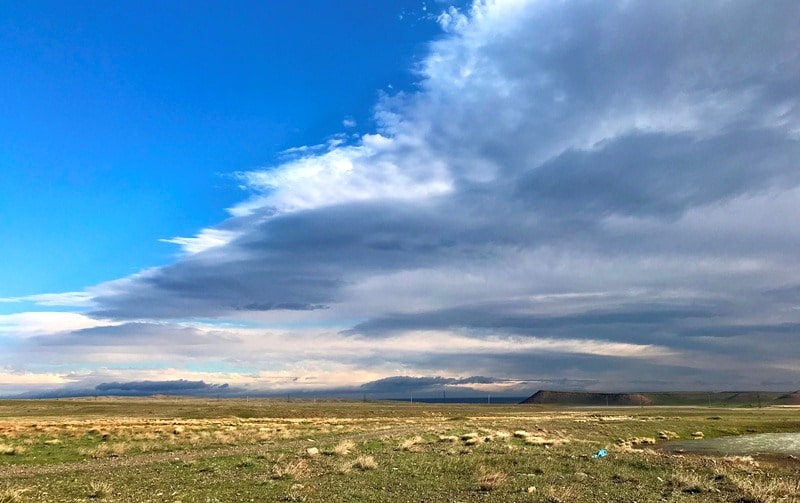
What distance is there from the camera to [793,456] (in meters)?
44.1

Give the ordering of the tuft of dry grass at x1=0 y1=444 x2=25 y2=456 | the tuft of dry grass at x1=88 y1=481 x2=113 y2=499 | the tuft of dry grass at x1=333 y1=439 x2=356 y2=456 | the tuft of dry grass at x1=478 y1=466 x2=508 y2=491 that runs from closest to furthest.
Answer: the tuft of dry grass at x1=88 y1=481 x2=113 y2=499, the tuft of dry grass at x1=478 y1=466 x2=508 y2=491, the tuft of dry grass at x1=333 y1=439 x2=356 y2=456, the tuft of dry grass at x1=0 y1=444 x2=25 y2=456

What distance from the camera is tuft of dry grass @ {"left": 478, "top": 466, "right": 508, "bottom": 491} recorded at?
785 inches

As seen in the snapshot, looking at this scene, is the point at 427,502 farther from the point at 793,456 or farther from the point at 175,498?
the point at 793,456

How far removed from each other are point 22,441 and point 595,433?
51412 mm

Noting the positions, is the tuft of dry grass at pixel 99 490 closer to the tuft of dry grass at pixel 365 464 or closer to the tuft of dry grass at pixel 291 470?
the tuft of dry grass at pixel 291 470

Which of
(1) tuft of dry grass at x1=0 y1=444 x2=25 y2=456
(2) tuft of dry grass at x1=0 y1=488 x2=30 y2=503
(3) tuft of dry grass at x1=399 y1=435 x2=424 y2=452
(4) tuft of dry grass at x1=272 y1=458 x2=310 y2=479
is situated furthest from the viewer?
(1) tuft of dry grass at x1=0 y1=444 x2=25 y2=456

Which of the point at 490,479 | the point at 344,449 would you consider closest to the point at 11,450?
the point at 344,449

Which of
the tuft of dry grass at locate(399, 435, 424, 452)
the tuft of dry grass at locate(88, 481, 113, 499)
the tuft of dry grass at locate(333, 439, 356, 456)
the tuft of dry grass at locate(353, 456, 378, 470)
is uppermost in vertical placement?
the tuft of dry grass at locate(88, 481, 113, 499)

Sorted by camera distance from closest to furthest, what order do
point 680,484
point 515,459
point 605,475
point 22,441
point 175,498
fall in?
point 175,498 → point 680,484 → point 605,475 → point 515,459 → point 22,441

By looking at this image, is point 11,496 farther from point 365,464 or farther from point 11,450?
point 11,450

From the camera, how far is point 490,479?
20.9 metres

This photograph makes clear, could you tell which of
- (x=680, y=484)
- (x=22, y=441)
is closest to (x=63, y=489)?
(x=680, y=484)

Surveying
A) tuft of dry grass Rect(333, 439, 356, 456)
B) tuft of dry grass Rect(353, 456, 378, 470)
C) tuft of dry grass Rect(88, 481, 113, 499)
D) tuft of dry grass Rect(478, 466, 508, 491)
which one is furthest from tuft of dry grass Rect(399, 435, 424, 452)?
tuft of dry grass Rect(88, 481, 113, 499)

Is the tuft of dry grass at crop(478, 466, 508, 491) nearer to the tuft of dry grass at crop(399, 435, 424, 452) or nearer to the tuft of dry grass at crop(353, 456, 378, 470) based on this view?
the tuft of dry grass at crop(353, 456, 378, 470)
